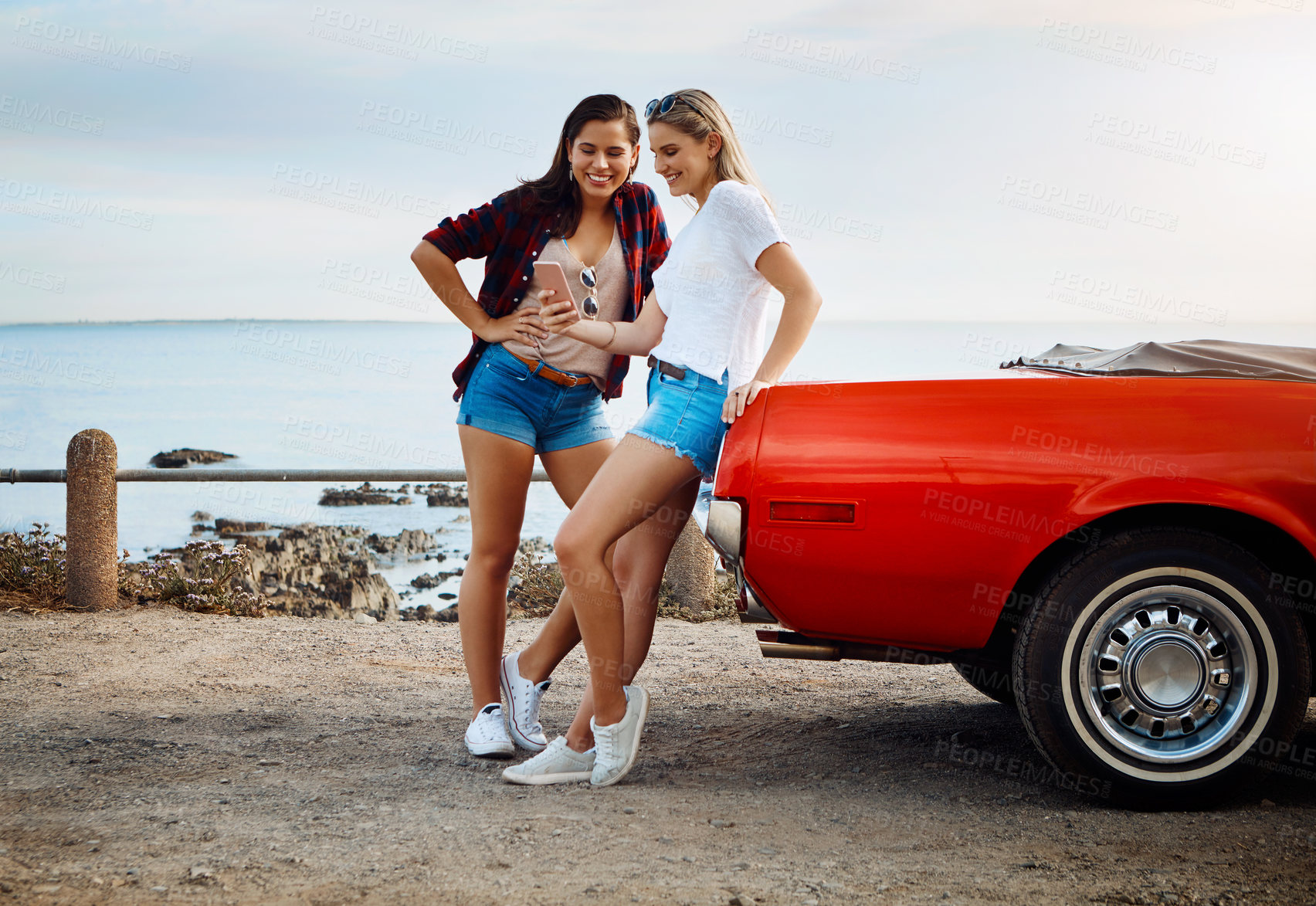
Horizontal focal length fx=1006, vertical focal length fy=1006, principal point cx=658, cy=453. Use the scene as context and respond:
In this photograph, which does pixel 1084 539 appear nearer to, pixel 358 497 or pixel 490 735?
pixel 490 735

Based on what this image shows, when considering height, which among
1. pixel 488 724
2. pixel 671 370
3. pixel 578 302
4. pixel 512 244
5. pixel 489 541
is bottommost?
pixel 488 724

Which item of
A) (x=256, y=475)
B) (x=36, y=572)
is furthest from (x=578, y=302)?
(x=36, y=572)

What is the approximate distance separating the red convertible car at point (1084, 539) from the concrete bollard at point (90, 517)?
4.88m

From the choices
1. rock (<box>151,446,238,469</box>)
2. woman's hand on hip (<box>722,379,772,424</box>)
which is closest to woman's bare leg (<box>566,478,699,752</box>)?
woman's hand on hip (<box>722,379,772,424</box>)

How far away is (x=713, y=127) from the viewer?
3.05m

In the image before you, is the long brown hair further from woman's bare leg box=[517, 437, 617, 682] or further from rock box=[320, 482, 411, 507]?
rock box=[320, 482, 411, 507]

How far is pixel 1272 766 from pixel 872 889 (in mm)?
1369

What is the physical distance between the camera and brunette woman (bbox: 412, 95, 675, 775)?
3.53 m

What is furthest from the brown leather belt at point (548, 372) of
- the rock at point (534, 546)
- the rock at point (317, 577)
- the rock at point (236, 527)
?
the rock at point (236, 527)

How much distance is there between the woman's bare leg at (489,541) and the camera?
3.59m

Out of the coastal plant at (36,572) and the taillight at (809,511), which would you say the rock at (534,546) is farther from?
the taillight at (809,511)

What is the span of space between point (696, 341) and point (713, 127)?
0.66 metres

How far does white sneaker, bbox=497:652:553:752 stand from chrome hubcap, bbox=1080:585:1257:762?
1908 mm

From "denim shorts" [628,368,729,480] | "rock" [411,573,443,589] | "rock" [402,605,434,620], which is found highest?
"denim shorts" [628,368,729,480]
